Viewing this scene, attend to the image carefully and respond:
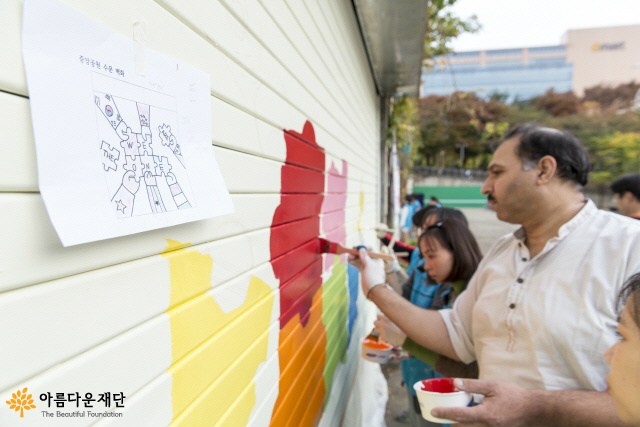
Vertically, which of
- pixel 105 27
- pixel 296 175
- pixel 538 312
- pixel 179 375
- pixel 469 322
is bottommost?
Answer: pixel 469 322

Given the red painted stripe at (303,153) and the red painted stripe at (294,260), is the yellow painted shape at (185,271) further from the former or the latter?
the red painted stripe at (303,153)

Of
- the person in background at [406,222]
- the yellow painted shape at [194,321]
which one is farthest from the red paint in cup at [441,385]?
the person in background at [406,222]

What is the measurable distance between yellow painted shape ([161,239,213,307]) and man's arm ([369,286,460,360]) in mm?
1536

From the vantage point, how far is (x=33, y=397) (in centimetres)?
63

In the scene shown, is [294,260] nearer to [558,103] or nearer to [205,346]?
[205,346]

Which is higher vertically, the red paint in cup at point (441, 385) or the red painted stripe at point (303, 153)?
the red painted stripe at point (303, 153)

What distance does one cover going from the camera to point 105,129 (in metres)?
0.74

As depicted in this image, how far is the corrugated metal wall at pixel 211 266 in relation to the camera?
62 cm

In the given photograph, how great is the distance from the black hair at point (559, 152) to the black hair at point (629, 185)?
3503 mm

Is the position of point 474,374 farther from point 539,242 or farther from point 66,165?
point 66,165

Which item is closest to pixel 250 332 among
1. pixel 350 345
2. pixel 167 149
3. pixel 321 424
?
pixel 167 149

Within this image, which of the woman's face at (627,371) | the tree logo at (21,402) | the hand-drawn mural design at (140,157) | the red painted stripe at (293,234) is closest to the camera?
the tree logo at (21,402)

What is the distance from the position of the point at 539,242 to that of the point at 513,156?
476 mm

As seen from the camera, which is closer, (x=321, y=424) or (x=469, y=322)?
(x=469, y=322)
